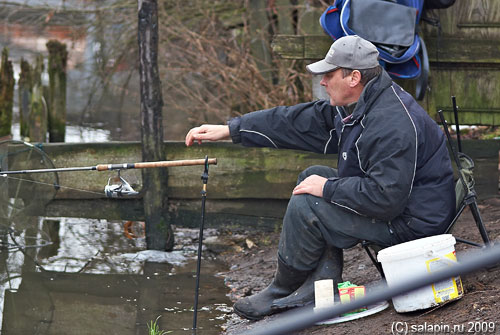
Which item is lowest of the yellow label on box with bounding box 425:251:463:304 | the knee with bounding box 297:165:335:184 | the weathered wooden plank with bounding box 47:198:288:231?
the weathered wooden plank with bounding box 47:198:288:231

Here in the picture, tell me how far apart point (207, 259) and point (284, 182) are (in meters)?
0.93

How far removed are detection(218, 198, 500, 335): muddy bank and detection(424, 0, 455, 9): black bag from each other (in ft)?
5.36

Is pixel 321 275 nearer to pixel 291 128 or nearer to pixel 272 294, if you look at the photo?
pixel 272 294

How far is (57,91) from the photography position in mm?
10828

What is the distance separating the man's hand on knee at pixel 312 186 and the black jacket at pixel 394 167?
0.16ft

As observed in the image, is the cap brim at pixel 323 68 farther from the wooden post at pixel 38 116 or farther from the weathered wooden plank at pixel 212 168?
the wooden post at pixel 38 116

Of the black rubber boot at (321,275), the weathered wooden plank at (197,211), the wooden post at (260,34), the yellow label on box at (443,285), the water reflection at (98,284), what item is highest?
the wooden post at (260,34)

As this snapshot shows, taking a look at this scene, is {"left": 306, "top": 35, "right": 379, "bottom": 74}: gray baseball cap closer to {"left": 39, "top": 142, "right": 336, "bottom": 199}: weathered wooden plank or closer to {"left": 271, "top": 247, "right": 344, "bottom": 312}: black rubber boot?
{"left": 271, "top": 247, "right": 344, "bottom": 312}: black rubber boot

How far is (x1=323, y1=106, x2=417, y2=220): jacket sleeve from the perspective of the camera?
4.06 meters

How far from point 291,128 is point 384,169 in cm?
102

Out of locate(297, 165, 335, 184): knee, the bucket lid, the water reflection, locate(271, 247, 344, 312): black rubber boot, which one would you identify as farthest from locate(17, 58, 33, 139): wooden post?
the bucket lid

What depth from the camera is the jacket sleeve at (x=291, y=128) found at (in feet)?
16.1

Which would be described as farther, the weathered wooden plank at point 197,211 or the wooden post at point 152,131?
the weathered wooden plank at point 197,211

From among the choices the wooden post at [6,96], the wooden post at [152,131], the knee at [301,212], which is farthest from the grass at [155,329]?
the wooden post at [6,96]
